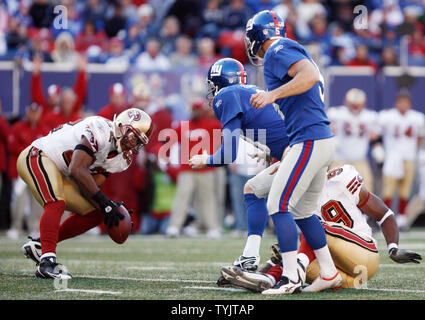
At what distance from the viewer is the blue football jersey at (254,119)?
4.90m

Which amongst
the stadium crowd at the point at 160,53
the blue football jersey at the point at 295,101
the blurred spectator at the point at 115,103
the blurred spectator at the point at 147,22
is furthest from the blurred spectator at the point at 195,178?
the blue football jersey at the point at 295,101

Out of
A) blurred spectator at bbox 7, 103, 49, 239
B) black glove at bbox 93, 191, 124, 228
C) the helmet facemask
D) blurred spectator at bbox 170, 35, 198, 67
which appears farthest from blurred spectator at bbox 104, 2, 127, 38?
black glove at bbox 93, 191, 124, 228

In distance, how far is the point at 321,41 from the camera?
13.1 metres

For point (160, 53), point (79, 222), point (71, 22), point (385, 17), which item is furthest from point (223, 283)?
point (385, 17)

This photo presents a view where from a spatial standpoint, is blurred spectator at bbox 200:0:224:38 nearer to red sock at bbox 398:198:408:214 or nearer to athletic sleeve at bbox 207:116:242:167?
red sock at bbox 398:198:408:214

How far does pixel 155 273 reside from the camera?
5727mm

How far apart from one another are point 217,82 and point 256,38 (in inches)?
27.8

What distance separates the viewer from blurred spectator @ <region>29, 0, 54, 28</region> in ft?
41.5

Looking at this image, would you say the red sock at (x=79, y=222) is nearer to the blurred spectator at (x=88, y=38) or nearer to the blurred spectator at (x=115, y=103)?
the blurred spectator at (x=115, y=103)

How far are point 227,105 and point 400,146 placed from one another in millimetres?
6679

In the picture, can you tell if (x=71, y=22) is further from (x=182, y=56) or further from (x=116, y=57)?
(x=182, y=56)

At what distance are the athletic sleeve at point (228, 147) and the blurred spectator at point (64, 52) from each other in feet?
21.8

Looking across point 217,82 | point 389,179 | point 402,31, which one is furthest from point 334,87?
point 217,82
